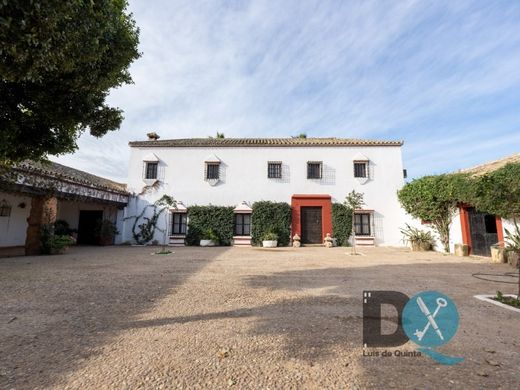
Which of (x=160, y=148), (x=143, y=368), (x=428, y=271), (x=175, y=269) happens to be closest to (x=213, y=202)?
(x=160, y=148)

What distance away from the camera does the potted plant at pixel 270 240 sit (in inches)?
626

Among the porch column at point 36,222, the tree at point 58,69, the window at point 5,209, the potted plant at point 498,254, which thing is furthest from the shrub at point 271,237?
the window at point 5,209

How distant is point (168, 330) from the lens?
3.23 metres

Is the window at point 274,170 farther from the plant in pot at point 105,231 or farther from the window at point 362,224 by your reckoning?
the plant in pot at point 105,231

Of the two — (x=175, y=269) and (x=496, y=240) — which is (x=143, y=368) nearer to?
(x=175, y=269)

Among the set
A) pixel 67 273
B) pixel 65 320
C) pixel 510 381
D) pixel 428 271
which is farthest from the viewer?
pixel 428 271

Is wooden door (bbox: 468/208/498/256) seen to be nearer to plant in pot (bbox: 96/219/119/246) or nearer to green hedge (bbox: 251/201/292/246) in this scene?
green hedge (bbox: 251/201/292/246)

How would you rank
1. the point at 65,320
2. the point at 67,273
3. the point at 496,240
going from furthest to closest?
the point at 496,240
the point at 67,273
the point at 65,320

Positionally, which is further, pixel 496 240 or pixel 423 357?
pixel 496 240

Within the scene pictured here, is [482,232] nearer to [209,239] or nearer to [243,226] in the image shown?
[243,226]

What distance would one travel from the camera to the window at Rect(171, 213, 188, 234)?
17422 millimetres

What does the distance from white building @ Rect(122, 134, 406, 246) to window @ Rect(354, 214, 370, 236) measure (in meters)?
0.02

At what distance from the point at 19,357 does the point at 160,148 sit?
17.0m

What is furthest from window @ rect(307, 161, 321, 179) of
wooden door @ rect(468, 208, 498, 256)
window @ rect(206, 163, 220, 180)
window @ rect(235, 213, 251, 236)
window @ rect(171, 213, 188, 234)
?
window @ rect(171, 213, 188, 234)
